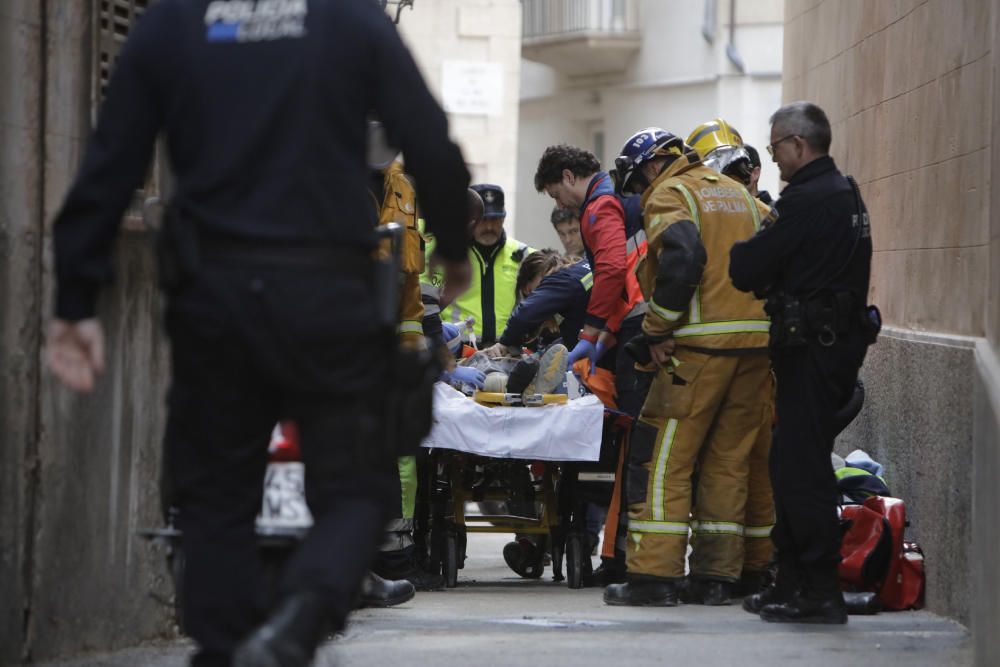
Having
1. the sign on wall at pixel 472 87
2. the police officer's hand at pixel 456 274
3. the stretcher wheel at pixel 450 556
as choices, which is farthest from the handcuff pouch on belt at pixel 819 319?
the sign on wall at pixel 472 87

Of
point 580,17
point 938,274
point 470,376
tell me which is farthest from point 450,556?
point 580,17

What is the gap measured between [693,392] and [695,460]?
0.33m

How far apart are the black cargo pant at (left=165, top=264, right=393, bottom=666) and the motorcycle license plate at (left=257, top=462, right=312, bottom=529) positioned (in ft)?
5.86

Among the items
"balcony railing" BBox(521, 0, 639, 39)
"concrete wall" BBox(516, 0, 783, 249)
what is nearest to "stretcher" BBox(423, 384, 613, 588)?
"concrete wall" BBox(516, 0, 783, 249)

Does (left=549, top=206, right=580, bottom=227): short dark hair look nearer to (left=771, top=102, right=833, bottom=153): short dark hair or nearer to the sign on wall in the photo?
(left=771, top=102, right=833, bottom=153): short dark hair

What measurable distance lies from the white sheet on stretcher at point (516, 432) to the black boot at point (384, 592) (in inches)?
31.0

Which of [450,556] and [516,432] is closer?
[516,432]

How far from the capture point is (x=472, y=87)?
27.2 meters

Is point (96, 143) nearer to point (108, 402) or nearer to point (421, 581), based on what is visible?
point (108, 402)

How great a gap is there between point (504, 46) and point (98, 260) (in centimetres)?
2357

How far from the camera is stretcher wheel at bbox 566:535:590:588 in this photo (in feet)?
29.3

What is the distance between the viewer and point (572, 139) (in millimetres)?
→ 30953

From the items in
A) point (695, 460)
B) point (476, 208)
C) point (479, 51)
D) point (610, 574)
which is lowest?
point (610, 574)

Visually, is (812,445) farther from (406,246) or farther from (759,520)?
(406,246)
